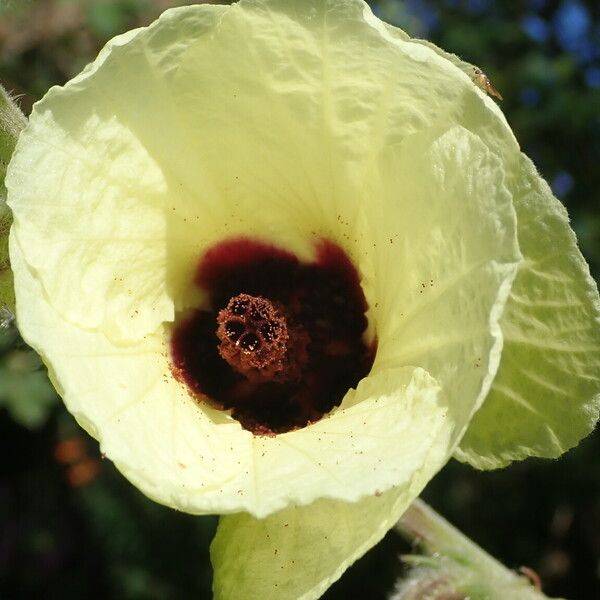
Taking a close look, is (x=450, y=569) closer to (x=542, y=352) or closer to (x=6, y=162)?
(x=542, y=352)

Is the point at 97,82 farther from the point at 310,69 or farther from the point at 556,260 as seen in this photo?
the point at 556,260

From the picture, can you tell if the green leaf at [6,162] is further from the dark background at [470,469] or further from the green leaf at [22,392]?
the dark background at [470,469]

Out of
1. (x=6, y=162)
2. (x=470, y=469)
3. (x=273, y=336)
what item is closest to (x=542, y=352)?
(x=273, y=336)

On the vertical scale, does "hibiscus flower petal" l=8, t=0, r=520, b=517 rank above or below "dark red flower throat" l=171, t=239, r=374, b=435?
above

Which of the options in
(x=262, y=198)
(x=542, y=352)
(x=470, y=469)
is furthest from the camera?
(x=470, y=469)

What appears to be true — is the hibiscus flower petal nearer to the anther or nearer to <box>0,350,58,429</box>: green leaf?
Result: the anther

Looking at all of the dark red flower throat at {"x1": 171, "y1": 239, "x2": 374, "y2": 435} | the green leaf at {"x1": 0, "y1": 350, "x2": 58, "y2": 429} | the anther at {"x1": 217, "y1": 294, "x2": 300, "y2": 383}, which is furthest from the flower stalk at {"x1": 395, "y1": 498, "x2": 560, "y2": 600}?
the green leaf at {"x1": 0, "y1": 350, "x2": 58, "y2": 429}
